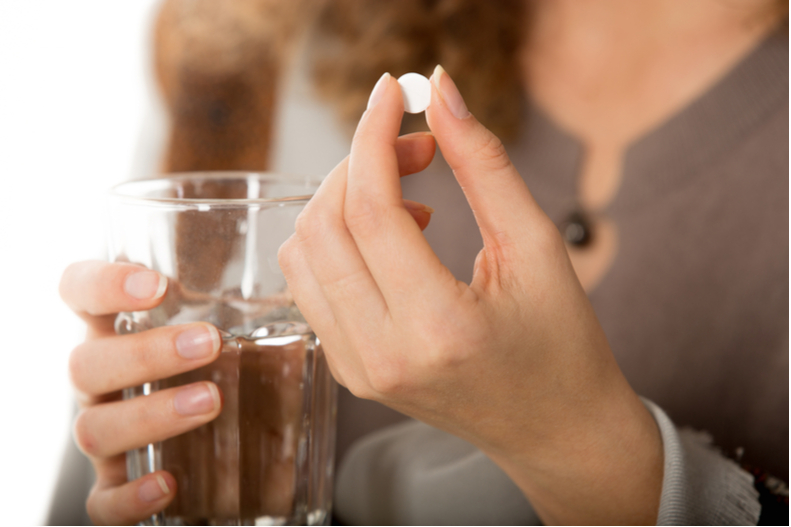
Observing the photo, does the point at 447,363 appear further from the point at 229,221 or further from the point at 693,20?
the point at 693,20

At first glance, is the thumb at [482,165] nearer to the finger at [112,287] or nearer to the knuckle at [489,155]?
the knuckle at [489,155]

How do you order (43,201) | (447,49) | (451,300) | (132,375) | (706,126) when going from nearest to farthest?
(451,300) → (132,375) → (43,201) → (706,126) → (447,49)

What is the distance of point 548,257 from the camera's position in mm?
395

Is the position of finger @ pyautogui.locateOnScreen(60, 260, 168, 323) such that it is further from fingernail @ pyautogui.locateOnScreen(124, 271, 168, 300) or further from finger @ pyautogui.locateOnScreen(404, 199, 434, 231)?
finger @ pyautogui.locateOnScreen(404, 199, 434, 231)

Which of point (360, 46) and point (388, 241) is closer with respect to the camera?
point (388, 241)

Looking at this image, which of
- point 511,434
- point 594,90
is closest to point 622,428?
point 511,434

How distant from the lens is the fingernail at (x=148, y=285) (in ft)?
1.41

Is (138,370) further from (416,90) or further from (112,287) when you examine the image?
(416,90)

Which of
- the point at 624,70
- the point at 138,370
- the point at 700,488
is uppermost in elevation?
the point at 624,70

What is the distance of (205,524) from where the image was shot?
468 millimetres

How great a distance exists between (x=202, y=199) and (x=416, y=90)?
17 cm

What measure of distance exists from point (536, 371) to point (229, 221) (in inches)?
9.3

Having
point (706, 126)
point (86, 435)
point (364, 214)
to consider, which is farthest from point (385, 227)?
point (706, 126)

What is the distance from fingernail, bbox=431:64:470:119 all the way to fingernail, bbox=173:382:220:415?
0.27 meters
